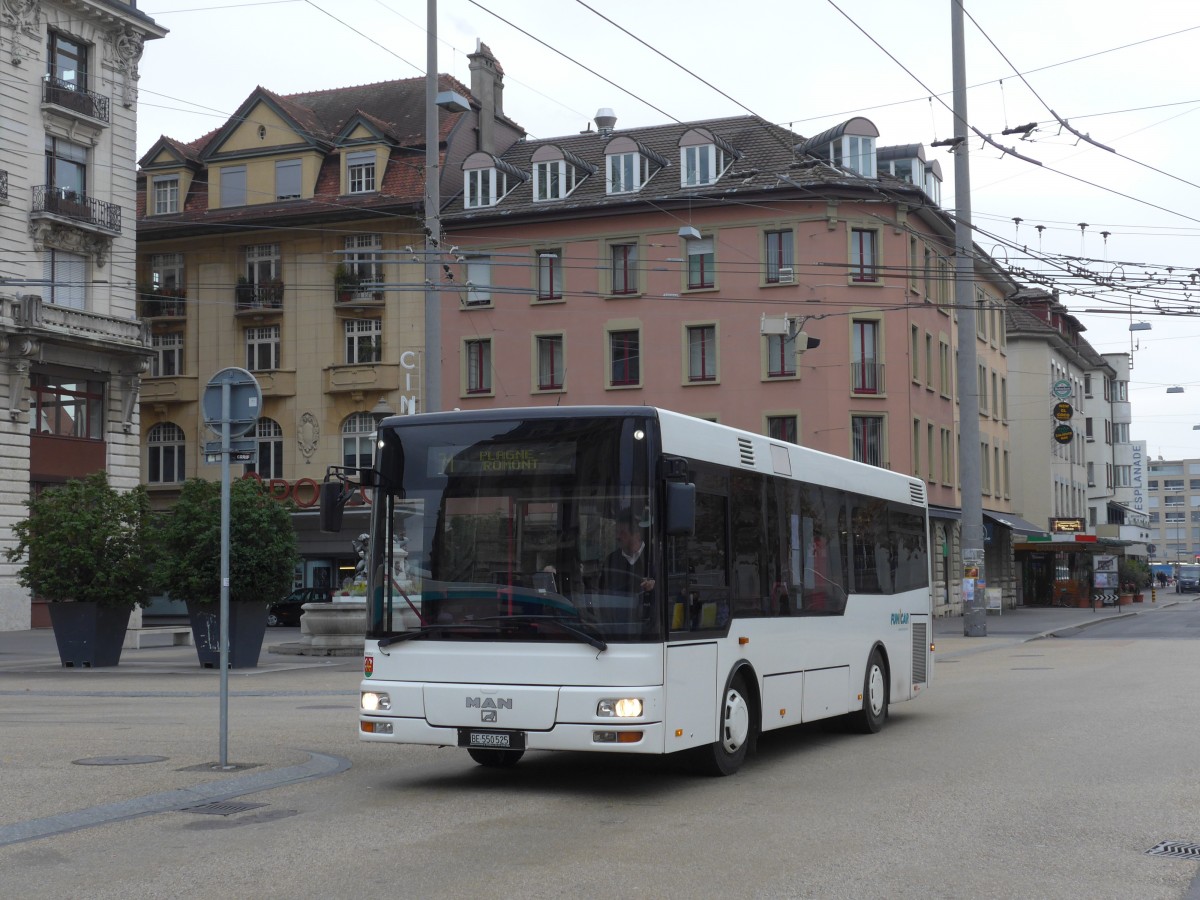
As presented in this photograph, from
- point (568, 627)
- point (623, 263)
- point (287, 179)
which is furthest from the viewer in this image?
point (287, 179)

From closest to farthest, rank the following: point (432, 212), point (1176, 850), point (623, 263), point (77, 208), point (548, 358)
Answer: point (1176, 850) → point (432, 212) → point (77, 208) → point (623, 263) → point (548, 358)

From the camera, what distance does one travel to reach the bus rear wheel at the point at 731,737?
37.5ft

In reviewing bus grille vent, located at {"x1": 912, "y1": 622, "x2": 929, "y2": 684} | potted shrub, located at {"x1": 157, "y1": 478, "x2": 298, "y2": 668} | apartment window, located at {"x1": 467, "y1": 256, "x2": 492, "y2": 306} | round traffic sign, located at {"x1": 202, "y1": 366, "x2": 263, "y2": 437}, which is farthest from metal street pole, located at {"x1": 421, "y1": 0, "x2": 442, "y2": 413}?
apartment window, located at {"x1": 467, "y1": 256, "x2": 492, "y2": 306}

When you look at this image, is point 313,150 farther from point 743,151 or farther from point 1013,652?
point 1013,652

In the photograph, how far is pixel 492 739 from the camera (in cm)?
1050

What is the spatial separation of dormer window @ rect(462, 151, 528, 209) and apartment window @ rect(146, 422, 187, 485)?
13.2m

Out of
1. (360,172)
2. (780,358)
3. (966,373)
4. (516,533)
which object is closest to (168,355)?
(360,172)

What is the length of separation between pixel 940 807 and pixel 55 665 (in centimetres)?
2013

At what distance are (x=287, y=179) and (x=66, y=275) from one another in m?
10.5

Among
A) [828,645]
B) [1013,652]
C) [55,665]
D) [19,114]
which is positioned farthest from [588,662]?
[19,114]

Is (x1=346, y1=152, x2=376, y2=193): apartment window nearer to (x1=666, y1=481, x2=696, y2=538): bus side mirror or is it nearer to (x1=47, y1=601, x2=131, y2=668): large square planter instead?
(x1=47, y1=601, x2=131, y2=668): large square planter

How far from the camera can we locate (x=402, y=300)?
51812 millimetres

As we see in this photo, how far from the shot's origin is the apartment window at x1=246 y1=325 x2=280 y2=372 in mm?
53844

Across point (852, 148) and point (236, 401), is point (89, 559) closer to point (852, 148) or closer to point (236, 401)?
point (236, 401)
